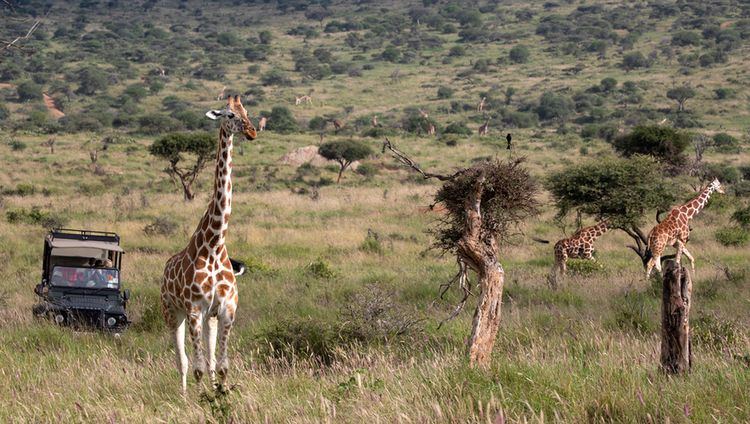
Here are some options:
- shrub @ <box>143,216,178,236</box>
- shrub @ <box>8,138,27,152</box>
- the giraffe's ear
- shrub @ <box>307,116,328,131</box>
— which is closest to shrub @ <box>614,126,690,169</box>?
shrub @ <box>143,216,178,236</box>

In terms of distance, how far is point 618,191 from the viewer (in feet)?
55.9

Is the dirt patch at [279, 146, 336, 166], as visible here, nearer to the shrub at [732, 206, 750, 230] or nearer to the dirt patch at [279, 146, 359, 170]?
the dirt patch at [279, 146, 359, 170]

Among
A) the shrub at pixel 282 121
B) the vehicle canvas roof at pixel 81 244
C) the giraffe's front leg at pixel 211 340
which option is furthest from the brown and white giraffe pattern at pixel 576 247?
the shrub at pixel 282 121

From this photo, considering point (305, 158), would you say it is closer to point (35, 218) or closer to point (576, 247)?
point (35, 218)

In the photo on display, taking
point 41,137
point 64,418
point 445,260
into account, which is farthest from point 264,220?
point 41,137

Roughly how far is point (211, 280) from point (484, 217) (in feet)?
10.2

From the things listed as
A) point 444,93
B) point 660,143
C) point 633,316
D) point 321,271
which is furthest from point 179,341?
point 444,93

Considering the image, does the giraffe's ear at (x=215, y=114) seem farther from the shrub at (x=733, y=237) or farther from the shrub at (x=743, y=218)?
the shrub at (x=743, y=218)

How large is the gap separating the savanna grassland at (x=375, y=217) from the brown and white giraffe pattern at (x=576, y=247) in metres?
0.51

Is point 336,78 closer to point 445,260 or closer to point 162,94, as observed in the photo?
point 162,94

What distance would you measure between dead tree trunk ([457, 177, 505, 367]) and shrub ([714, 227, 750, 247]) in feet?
49.6

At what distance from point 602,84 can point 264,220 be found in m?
58.7

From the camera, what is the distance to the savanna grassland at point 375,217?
587cm

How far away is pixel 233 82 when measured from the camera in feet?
301
